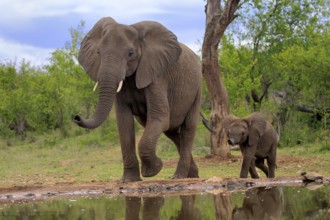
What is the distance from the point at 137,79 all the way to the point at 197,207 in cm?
329

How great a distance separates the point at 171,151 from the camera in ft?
77.0

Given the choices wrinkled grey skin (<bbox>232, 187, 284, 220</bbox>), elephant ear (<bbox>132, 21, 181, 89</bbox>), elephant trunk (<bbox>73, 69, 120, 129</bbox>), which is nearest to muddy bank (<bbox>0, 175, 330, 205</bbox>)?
wrinkled grey skin (<bbox>232, 187, 284, 220</bbox>)

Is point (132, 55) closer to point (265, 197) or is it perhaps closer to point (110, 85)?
point (110, 85)

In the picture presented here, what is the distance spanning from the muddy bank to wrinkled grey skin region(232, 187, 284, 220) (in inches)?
24.0

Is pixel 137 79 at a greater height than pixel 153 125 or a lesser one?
greater

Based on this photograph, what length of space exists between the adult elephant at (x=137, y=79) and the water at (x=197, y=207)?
55.1 inches

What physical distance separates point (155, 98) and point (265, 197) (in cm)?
287

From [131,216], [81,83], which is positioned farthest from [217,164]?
[81,83]

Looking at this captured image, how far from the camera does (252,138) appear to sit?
13.1 metres

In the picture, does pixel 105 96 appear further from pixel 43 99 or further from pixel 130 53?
pixel 43 99

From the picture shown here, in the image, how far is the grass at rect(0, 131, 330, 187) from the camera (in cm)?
1606

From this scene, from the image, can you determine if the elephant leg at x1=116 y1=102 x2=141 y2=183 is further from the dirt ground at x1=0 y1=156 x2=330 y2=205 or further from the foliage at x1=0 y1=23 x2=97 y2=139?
the foliage at x1=0 y1=23 x2=97 y2=139

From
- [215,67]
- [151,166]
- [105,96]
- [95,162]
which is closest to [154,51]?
[105,96]

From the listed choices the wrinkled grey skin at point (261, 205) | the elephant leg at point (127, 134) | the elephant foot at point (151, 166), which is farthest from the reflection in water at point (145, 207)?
the elephant leg at point (127, 134)
